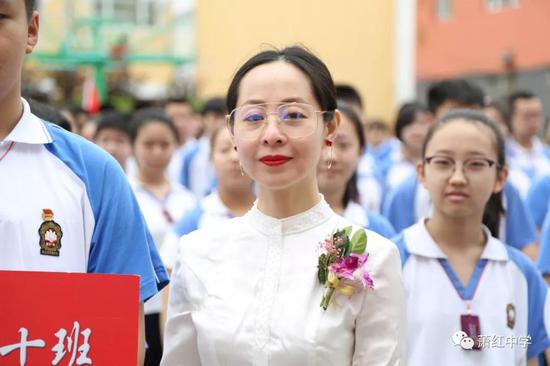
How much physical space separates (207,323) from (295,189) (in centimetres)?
44

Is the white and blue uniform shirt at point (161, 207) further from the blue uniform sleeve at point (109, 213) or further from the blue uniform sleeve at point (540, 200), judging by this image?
the blue uniform sleeve at point (109, 213)

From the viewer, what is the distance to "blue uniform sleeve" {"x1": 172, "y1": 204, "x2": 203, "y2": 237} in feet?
17.3

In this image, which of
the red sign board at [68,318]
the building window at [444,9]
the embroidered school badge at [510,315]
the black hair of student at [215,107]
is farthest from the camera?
the building window at [444,9]

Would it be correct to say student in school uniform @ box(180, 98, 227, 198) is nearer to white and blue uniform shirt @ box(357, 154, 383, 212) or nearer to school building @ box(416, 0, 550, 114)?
white and blue uniform shirt @ box(357, 154, 383, 212)

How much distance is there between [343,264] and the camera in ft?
8.79

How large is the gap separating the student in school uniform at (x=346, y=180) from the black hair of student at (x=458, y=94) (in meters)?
2.22

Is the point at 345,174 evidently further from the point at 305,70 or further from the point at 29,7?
the point at 29,7

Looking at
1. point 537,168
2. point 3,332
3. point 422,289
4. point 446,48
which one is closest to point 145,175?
point 422,289

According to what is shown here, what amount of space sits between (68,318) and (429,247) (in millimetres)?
1962

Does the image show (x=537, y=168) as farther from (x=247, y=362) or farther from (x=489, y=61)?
(x=489, y=61)

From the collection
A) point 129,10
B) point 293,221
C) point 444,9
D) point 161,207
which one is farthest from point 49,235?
point 444,9

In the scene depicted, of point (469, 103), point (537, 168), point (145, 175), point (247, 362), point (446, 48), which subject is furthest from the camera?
point (446, 48)

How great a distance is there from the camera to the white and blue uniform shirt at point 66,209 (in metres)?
2.51

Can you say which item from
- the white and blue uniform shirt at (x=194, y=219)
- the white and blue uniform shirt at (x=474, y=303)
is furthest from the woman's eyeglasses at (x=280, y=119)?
the white and blue uniform shirt at (x=194, y=219)
